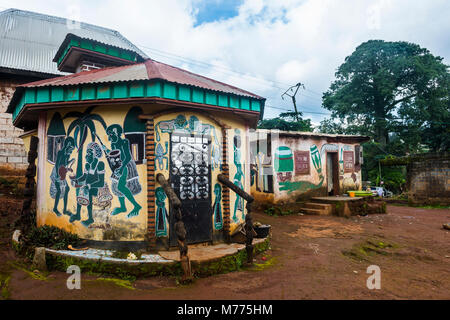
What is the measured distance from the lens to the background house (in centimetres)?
1022

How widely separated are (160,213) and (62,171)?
7.56 ft

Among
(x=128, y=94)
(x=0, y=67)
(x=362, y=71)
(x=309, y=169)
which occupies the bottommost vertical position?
(x=309, y=169)

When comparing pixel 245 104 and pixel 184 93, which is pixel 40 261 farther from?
pixel 245 104

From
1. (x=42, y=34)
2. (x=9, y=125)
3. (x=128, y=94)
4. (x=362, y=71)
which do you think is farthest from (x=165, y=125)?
(x=362, y=71)

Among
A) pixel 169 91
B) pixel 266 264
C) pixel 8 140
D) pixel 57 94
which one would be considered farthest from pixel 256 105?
pixel 8 140

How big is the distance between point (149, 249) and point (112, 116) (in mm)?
2707

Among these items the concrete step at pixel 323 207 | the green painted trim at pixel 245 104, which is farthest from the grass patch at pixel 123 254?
the concrete step at pixel 323 207

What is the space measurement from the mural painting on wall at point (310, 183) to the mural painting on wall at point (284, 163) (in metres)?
0.26

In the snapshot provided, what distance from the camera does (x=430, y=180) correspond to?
48.6 feet

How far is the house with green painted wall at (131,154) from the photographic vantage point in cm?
509

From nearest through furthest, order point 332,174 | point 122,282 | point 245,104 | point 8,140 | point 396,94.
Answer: point 122,282, point 245,104, point 8,140, point 332,174, point 396,94

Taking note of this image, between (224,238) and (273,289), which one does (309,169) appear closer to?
(224,238)

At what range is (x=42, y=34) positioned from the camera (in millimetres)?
13539
